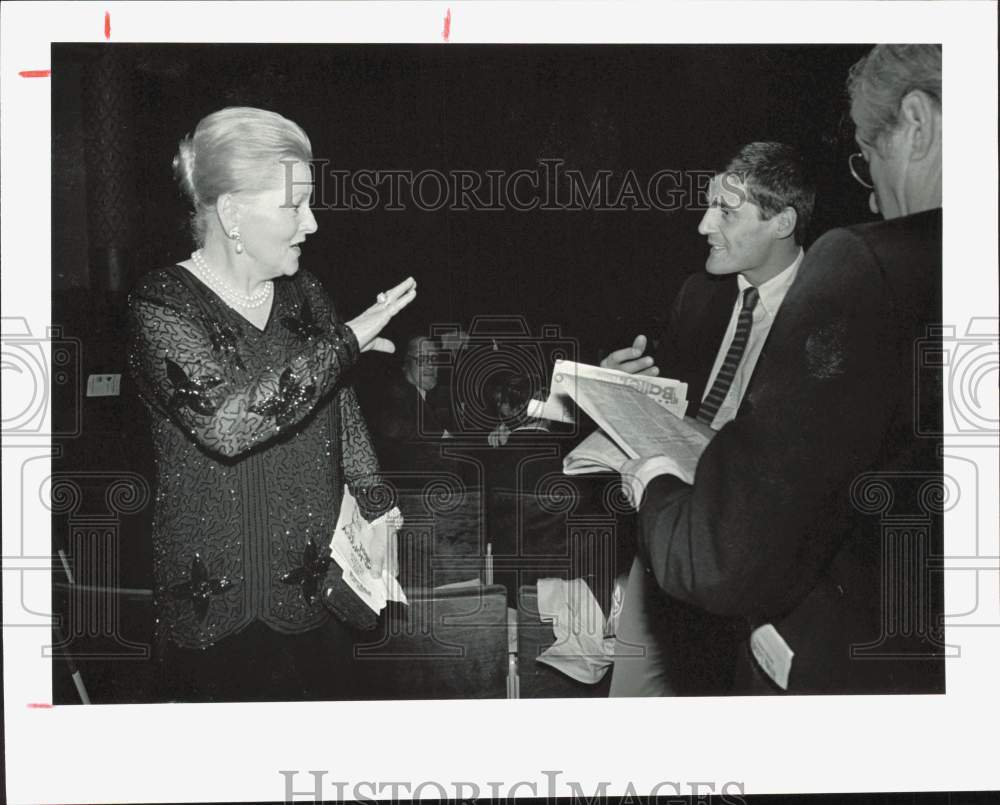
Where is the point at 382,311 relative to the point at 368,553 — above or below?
above

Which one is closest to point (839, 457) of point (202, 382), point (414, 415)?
point (414, 415)

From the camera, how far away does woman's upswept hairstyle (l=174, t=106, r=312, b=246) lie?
Result: 262cm

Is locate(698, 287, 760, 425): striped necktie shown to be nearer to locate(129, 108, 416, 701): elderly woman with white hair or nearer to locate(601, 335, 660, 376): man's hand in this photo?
locate(601, 335, 660, 376): man's hand

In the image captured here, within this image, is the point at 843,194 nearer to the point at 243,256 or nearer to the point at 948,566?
the point at 948,566

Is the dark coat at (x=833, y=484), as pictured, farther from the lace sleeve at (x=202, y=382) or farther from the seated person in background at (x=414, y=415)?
the lace sleeve at (x=202, y=382)

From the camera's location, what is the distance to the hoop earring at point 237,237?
2.63 meters

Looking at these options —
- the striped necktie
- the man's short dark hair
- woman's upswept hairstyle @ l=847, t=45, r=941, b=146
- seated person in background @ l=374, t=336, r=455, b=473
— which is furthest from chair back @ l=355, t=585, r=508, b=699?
woman's upswept hairstyle @ l=847, t=45, r=941, b=146
